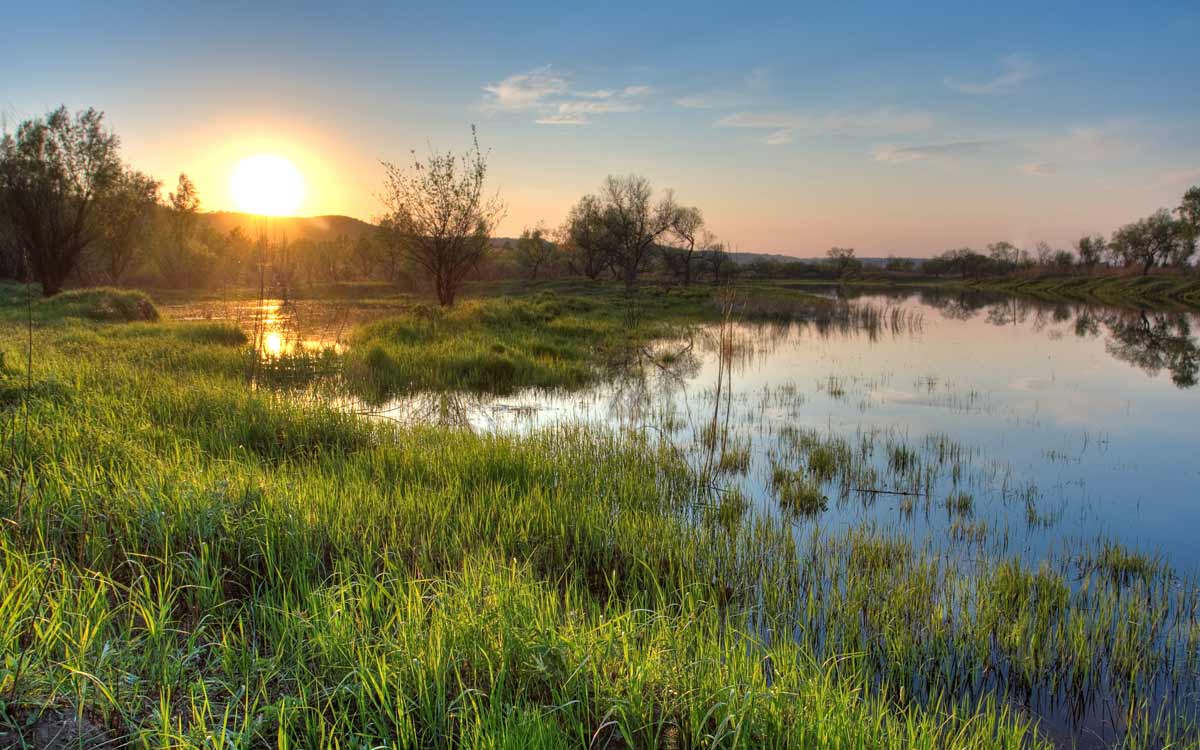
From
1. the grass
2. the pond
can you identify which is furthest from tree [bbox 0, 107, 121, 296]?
the grass

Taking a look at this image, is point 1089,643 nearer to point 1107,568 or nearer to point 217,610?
point 1107,568

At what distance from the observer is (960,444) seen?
9977 millimetres

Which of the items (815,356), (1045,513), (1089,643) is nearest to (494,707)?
(1089,643)

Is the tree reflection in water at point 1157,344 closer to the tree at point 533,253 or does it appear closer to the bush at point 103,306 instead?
the bush at point 103,306

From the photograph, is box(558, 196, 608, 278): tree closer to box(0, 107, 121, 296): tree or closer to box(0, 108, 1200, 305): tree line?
box(0, 108, 1200, 305): tree line

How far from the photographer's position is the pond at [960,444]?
570 centimetres

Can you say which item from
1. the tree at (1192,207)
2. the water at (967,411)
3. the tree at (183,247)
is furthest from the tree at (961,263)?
the tree at (183,247)

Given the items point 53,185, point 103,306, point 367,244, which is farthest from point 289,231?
point 103,306

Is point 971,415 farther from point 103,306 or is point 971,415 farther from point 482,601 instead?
point 103,306

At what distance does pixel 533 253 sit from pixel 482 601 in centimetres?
8376

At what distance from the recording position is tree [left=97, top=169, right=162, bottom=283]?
35.8 metres

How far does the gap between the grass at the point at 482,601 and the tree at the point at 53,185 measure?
108 feet

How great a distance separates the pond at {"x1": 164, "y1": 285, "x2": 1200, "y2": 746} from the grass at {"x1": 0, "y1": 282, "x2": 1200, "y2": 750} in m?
0.15

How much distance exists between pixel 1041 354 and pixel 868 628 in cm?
2131
